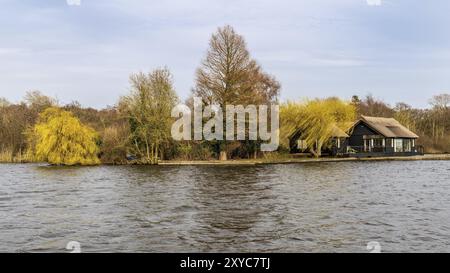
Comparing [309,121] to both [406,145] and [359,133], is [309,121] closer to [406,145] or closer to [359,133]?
[359,133]

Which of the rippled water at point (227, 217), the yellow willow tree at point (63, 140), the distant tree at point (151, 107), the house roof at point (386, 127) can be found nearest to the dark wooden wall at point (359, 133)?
the house roof at point (386, 127)

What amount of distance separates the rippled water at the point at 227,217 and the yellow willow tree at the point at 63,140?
782 inches

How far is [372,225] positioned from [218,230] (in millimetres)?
4630

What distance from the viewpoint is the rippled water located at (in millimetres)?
11617

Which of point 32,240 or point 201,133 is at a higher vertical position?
point 201,133

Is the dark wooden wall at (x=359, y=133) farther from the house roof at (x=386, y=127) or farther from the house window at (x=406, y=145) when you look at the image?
the house window at (x=406, y=145)

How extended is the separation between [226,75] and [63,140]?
Result: 17.8 metres

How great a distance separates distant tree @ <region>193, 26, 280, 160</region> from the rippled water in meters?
25.0

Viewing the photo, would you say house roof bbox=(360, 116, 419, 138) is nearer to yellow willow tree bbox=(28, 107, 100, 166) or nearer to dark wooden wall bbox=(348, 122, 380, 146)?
dark wooden wall bbox=(348, 122, 380, 146)

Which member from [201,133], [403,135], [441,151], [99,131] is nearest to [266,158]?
[201,133]

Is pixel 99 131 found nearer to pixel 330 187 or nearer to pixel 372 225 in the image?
pixel 330 187

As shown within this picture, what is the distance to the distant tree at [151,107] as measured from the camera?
47781 mm

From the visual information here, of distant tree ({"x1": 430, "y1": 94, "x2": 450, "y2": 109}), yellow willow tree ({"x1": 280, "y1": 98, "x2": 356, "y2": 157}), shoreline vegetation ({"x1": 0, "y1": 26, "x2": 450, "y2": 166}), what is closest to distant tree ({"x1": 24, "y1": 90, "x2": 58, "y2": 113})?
shoreline vegetation ({"x1": 0, "y1": 26, "x2": 450, "y2": 166})

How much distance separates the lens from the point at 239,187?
79.2 feet
